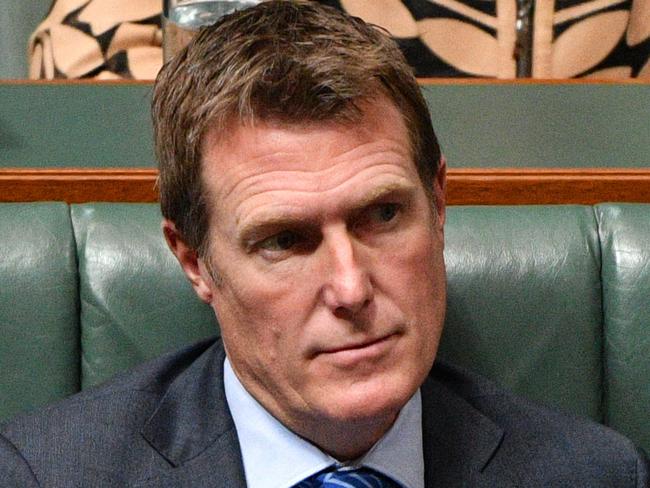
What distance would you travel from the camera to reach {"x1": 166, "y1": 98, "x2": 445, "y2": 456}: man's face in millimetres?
1157

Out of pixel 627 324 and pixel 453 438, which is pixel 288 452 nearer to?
pixel 453 438

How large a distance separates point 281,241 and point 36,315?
14.6 inches

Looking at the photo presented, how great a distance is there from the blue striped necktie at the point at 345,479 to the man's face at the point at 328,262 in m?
0.07

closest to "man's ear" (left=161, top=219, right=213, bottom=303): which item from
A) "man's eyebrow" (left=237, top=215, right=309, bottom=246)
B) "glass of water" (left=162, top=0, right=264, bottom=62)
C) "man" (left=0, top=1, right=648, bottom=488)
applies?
"man" (left=0, top=1, right=648, bottom=488)

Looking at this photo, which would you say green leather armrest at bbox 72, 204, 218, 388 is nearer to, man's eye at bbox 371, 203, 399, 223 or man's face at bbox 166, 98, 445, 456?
man's face at bbox 166, 98, 445, 456

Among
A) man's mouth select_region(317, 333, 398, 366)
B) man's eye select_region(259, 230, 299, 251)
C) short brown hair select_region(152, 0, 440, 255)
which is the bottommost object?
man's mouth select_region(317, 333, 398, 366)

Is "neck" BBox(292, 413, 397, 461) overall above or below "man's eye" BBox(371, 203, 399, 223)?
below

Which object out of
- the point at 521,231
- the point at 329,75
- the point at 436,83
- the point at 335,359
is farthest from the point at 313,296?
the point at 436,83

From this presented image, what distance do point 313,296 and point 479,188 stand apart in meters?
0.44

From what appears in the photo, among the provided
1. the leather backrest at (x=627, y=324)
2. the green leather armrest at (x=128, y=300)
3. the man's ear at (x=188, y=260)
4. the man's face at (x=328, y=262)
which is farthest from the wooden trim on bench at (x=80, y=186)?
the leather backrest at (x=627, y=324)

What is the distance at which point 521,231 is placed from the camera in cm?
143

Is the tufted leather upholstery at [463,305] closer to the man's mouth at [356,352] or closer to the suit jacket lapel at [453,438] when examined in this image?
the suit jacket lapel at [453,438]

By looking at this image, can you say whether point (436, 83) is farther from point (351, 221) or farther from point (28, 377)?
point (28, 377)

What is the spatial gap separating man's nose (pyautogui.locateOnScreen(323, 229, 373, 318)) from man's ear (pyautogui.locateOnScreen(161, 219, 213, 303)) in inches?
7.3
